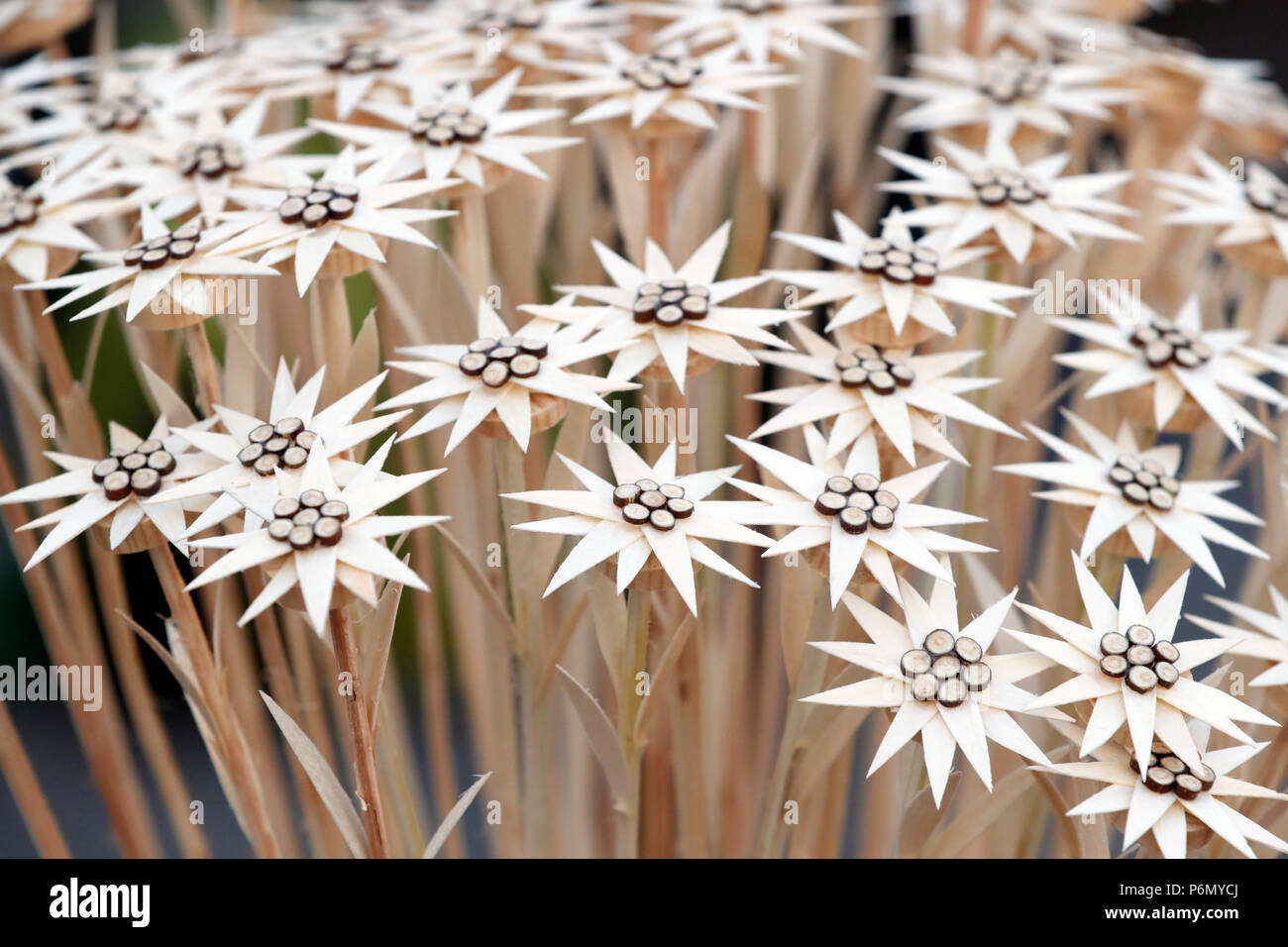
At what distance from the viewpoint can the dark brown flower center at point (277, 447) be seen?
37cm

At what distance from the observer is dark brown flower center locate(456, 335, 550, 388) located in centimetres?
40

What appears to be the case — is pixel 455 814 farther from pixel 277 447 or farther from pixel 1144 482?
pixel 1144 482

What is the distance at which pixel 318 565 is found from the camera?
→ 0.33 meters

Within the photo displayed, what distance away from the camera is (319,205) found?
1.42 ft

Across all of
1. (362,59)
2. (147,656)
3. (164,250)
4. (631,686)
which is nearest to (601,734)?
(631,686)

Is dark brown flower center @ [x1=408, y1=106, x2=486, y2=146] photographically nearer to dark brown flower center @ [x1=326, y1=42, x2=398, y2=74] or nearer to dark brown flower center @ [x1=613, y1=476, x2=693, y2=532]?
dark brown flower center @ [x1=326, y1=42, x2=398, y2=74]

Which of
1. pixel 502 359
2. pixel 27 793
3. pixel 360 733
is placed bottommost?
pixel 27 793

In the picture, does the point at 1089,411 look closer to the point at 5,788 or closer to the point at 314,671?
the point at 314,671

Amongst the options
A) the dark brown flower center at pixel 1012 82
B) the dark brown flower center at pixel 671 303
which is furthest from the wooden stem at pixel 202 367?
the dark brown flower center at pixel 1012 82

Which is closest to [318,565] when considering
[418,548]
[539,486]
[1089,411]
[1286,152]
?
[539,486]

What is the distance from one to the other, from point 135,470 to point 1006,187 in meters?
0.37

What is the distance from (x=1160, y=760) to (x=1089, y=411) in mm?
238

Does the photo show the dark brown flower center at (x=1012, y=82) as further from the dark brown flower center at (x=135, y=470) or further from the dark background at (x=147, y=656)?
the dark brown flower center at (x=135, y=470)

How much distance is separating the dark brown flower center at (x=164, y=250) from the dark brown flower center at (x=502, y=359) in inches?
4.5
